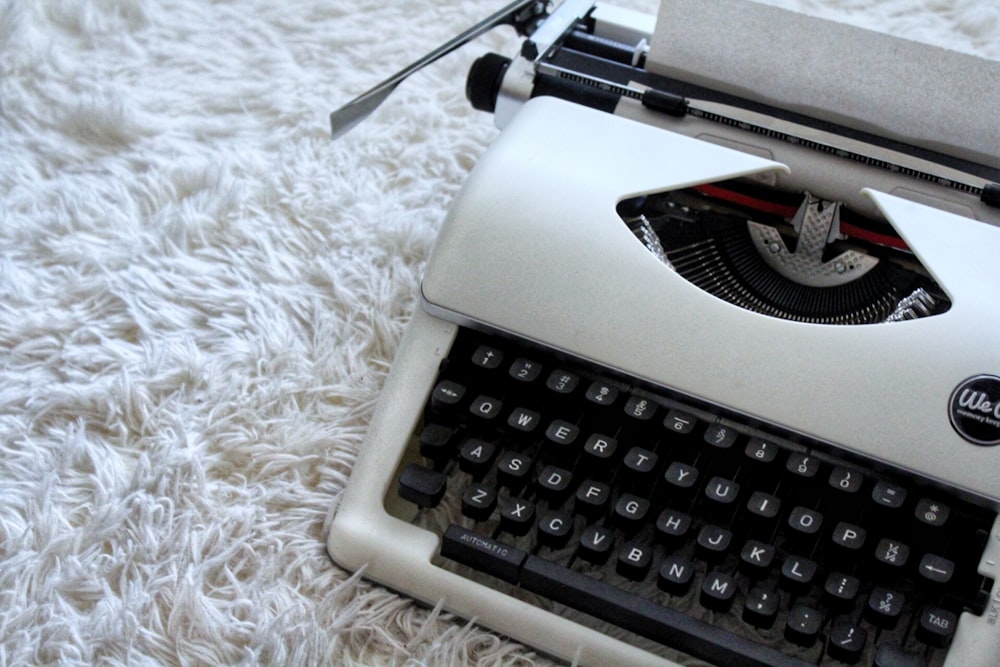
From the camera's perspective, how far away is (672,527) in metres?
0.98

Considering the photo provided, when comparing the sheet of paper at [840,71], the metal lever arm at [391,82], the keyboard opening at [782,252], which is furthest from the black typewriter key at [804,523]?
the metal lever arm at [391,82]

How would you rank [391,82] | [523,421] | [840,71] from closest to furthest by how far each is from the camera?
[523,421]
[840,71]
[391,82]

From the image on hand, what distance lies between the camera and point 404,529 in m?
1.04

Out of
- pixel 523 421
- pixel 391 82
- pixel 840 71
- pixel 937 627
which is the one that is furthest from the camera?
pixel 391 82

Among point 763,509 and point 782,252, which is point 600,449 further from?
point 782,252

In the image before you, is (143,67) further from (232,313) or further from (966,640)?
(966,640)

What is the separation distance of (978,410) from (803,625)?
0.22 meters

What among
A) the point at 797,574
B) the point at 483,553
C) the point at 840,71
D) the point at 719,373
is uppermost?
the point at 840,71

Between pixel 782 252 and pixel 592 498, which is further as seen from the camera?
pixel 782 252

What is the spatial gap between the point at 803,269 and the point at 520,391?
304 mm

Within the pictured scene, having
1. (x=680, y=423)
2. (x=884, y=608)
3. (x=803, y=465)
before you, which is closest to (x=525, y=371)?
(x=680, y=423)

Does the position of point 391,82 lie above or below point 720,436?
above

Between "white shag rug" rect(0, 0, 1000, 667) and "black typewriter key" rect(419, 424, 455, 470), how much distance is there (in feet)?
0.37

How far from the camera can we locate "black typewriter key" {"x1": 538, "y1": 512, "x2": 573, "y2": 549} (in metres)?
0.99
